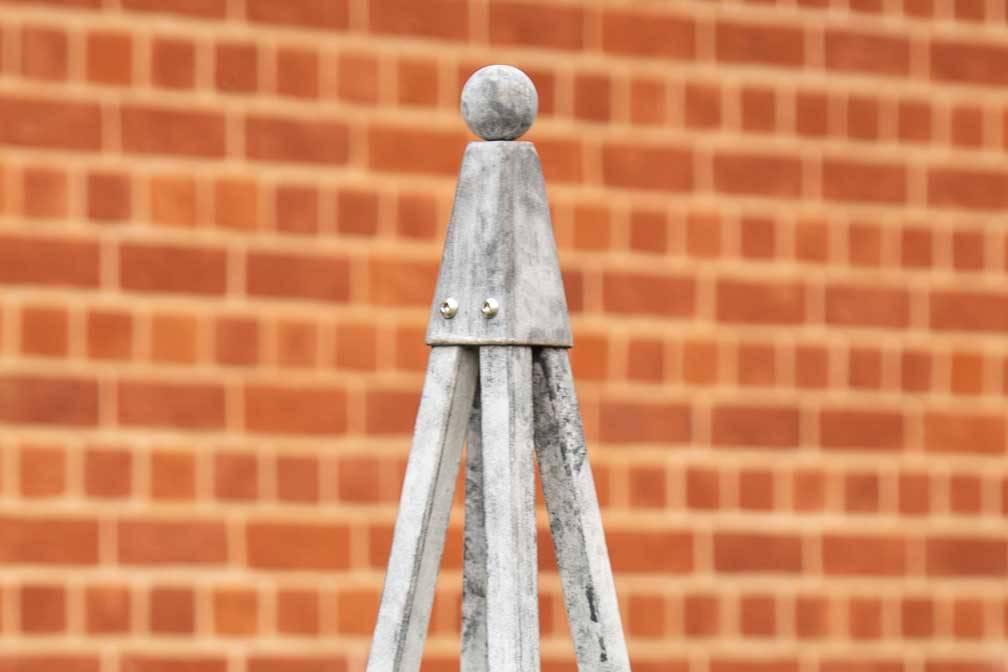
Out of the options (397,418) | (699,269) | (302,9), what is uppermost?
(302,9)

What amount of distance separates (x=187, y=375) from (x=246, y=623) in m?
0.56

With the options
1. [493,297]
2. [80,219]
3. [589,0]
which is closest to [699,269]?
[589,0]

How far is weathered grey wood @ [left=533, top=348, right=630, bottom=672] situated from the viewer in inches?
150

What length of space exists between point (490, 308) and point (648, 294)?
73.6 inches

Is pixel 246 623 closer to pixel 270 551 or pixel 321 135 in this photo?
pixel 270 551

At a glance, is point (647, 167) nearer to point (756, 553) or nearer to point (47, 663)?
point (756, 553)

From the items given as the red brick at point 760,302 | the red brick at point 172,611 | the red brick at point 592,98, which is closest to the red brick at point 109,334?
the red brick at point 172,611

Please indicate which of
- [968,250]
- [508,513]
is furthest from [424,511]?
[968,250]

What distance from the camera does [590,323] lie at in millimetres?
5508

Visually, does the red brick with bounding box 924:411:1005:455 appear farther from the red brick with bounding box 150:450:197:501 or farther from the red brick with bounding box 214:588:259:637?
the red brick with bounding box 150:450:197:501

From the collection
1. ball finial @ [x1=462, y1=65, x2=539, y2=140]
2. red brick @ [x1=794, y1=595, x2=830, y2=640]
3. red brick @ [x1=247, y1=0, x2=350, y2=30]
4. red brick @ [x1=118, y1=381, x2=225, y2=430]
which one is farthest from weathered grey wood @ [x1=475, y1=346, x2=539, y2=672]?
red brick @ [x1=794, y1=595, x2=830, y2=640]

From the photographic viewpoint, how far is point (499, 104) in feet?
12.6

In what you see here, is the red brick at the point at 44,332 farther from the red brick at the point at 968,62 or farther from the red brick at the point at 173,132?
the red brick at the point at 968,62

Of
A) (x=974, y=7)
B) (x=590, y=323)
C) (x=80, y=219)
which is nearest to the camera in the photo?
(x=80, y=219)
